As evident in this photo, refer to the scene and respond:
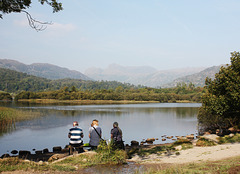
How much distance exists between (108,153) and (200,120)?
66.2 ft

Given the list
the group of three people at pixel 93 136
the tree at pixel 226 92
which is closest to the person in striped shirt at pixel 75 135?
the group of three people at pixel 93 136

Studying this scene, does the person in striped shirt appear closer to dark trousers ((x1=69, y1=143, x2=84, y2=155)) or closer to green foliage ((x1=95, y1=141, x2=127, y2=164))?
dark trousers ((x1=69, y1=143, x2=84, y2=155))

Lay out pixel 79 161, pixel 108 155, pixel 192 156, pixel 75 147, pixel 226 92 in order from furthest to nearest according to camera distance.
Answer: pixel 226 92 → pixel 192 156 → pixel 75 147 → pixel 108 155 → pixel 79 161

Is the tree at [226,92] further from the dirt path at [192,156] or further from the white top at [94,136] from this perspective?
the white top at [94,136]

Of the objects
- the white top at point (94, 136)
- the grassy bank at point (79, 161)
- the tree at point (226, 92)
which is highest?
the tree at point (226, 92)

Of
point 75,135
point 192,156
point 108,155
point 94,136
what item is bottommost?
point 192,156

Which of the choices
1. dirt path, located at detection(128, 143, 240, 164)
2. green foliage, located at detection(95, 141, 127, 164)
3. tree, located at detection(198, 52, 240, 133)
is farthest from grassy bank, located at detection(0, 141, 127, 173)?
tree, located at detection(198, 52, 240, 133)

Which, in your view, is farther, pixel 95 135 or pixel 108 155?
pixel 95 135

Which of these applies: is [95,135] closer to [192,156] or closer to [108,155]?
[108,155]

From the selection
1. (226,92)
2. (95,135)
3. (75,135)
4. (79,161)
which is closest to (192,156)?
(95,135)

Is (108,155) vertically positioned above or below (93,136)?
below

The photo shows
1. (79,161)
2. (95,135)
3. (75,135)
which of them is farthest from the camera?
(95,135)

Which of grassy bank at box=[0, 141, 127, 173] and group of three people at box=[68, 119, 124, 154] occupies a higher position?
group of three people at box=[68, 119, 124, 154]

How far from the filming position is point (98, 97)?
12688 cm
